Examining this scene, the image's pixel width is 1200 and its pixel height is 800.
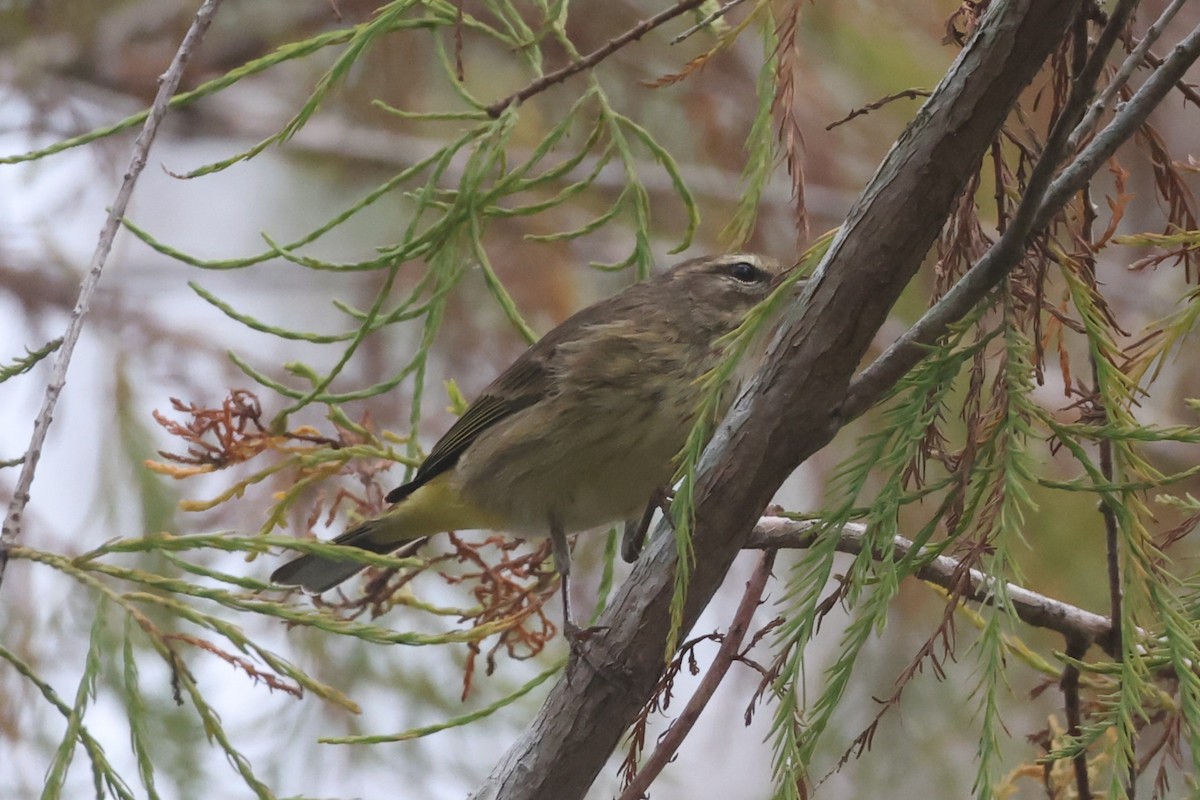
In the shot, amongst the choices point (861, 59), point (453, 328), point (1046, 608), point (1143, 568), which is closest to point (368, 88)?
point (453, 328)

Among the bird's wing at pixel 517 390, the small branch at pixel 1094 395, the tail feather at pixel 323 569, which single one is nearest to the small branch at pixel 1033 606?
the small branch at pixel 1094 395

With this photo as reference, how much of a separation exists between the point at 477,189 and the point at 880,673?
144 inches

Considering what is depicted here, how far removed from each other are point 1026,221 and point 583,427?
5.82 feet

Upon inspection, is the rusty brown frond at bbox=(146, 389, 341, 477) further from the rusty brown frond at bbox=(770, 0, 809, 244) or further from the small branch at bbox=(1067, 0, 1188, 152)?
the small branch at bbox=(1067, 0, 1188, 152)

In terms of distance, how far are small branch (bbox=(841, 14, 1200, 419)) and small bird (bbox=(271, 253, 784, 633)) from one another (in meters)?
1.22

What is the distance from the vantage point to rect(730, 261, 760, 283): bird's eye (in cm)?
363

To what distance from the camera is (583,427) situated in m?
3.28

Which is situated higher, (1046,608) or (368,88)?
(368,88)

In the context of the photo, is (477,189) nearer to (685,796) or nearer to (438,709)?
(438,709)

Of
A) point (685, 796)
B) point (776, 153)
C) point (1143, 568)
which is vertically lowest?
point (1143, 568)

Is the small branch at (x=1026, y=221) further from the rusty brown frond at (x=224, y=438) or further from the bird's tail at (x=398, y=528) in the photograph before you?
the bird's tail at (x=398, y=528)

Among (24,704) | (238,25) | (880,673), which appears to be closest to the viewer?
(24,704)

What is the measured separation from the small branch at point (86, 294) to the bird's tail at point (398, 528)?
163 centimetres

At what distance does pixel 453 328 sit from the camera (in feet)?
19.6
